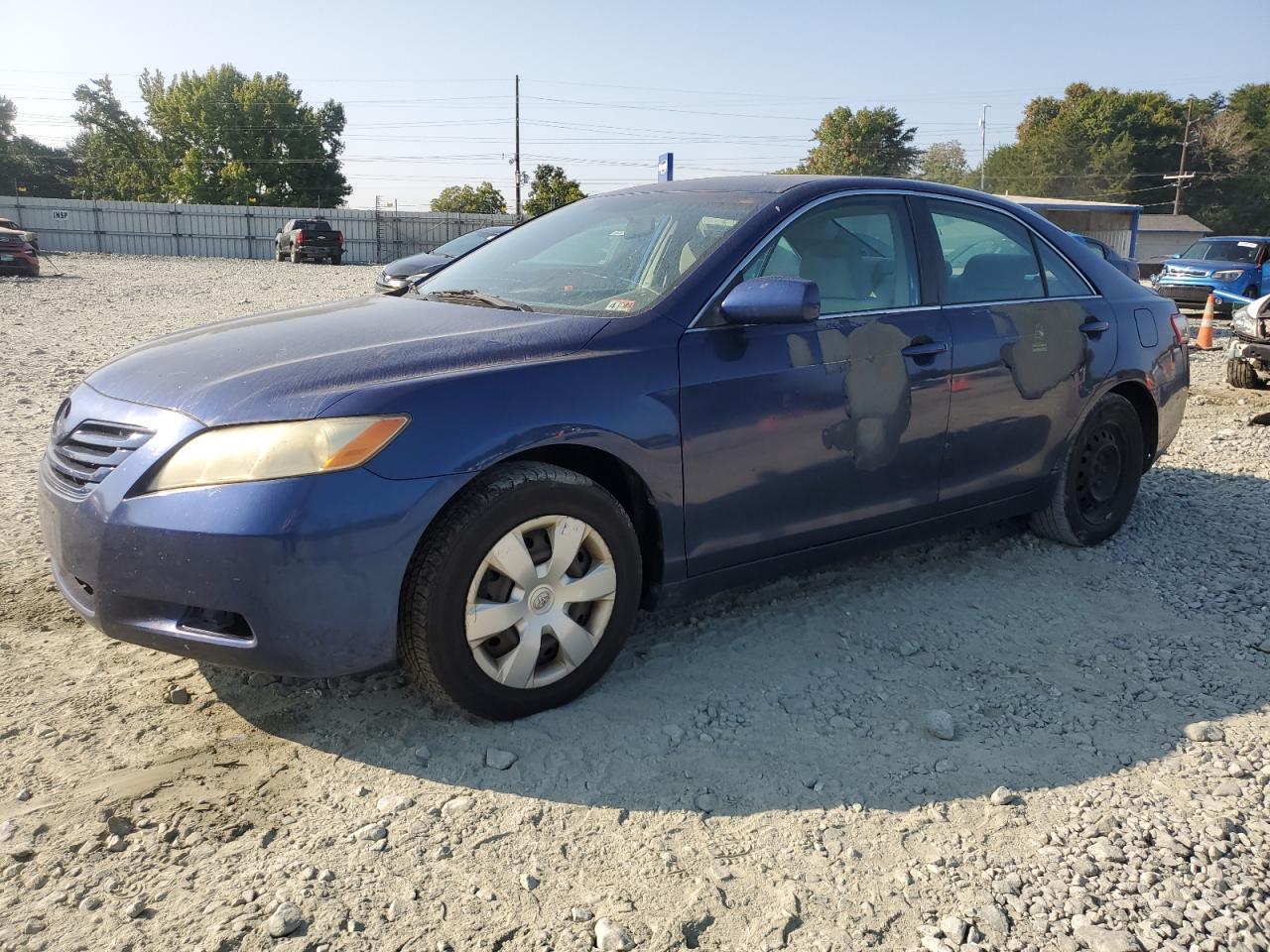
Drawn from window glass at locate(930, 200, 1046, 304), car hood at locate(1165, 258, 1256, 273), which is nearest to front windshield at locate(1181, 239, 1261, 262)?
car hood at locate(1165, 258, 1256, 273)

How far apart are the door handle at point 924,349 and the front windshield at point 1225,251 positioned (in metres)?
19.5

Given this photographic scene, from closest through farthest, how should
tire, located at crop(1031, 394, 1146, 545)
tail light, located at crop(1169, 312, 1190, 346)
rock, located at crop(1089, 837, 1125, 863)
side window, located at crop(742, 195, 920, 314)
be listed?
rock, located at crop(1089, 837, 1125, 863) → side window, located at crop(742, 195, 920, 314) → tire, located at crop(1031, 394, 1146, 545) → tail light, located at crop(1169, 312, 1190, 346)

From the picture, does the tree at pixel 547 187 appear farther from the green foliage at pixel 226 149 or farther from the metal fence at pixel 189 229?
the green foliage at pixel 226 149

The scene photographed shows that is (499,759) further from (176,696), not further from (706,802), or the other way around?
(176,696)

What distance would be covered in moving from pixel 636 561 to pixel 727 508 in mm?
383

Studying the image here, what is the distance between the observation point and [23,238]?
2527 centimetres

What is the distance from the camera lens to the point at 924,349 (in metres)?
3.80

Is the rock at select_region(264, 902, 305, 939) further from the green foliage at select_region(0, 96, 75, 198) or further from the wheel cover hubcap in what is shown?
the green foliage at select_region(0, 96, 75, 198)

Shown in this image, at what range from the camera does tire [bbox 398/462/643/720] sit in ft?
9.04

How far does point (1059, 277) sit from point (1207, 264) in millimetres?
18076

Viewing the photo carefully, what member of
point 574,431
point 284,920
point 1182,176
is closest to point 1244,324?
point 574,431

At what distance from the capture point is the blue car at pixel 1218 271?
19.1 m

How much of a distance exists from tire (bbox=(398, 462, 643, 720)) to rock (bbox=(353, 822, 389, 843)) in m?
0.43

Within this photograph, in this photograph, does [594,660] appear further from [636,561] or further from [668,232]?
[668,232]
